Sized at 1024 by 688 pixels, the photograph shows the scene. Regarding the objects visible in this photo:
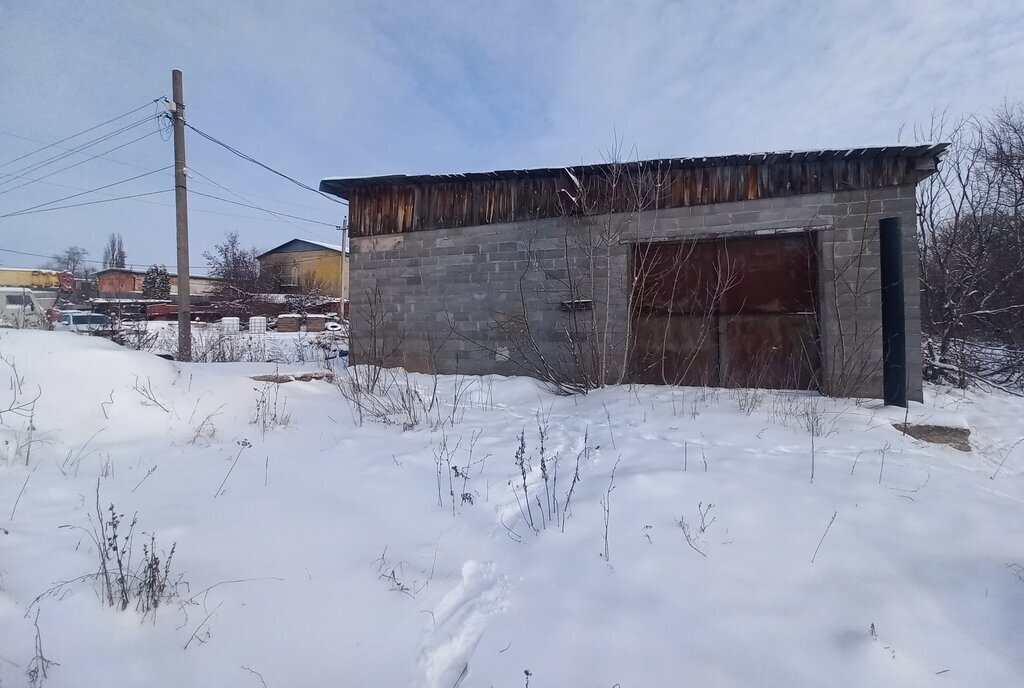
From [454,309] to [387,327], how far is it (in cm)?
139

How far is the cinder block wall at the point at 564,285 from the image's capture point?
20.3 feet

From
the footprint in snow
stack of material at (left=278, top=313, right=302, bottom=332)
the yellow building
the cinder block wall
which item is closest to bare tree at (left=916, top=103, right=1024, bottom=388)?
the cinder block wall

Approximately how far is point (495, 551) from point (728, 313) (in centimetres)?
579

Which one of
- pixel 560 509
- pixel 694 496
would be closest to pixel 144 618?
pixel 560 509

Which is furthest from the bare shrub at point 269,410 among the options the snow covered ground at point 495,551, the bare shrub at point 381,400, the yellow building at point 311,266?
the yellow building at point 311,266

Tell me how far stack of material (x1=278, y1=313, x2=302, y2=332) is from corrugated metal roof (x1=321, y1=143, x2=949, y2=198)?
15.2m

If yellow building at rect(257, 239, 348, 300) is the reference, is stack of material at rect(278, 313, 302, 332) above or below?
below

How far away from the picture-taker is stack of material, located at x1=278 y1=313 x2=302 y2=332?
22.5 meters

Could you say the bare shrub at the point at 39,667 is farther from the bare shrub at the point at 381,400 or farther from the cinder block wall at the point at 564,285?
the cinder block wall at the point at 564,285

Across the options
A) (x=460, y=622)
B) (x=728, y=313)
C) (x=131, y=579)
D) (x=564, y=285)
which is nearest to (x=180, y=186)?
(x=564, y=285)

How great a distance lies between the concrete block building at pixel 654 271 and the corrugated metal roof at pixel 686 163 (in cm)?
3

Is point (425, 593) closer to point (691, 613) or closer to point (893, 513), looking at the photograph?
point (691, 613)

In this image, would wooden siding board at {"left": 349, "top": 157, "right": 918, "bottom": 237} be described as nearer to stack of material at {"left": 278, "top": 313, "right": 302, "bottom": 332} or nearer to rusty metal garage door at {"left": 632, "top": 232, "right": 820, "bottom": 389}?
rusty metal garage door at {"left": 632, "top": 232, "right": 820, "bottom": 389}

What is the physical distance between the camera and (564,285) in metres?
7.51
